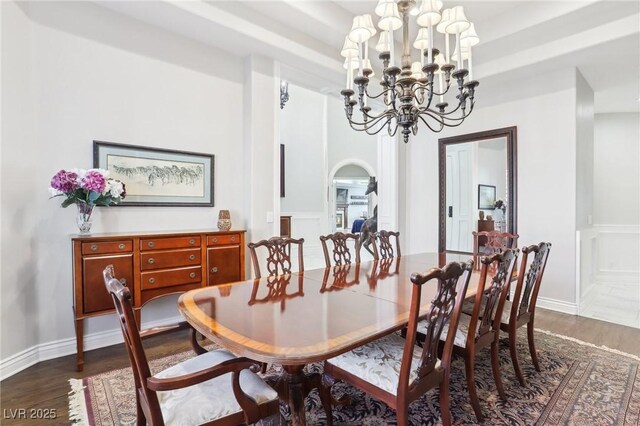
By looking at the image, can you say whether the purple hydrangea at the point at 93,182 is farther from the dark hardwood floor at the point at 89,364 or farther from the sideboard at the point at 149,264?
the dark hardwood floor at the point at 89,364

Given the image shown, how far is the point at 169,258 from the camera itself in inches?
108

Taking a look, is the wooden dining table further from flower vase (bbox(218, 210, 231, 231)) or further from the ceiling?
the ceiling

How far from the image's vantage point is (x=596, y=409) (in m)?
1.94

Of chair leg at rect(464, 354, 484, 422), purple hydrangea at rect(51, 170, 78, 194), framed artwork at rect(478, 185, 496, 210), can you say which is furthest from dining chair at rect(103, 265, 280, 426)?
framed artwork at rect(478, 185, 496, 210)

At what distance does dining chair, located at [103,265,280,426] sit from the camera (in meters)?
1.12

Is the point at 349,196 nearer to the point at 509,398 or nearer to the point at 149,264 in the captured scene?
the point at 149,264

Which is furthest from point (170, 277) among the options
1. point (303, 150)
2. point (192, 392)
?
point (303, 150)

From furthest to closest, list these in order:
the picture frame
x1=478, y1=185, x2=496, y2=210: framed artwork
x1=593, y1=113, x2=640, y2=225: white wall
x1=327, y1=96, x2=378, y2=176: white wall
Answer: x1=327, y1=96, x2=378, y2=176: white wall < x1=593, y1=113, x2=640, y2=225: white wall < x1=478, y1=185, x2=496, y2=210: framed artwork < the picture frame

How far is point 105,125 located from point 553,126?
4831 mm

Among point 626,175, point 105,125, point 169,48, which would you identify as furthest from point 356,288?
point 626,175

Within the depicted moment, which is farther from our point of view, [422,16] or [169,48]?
[169,48]

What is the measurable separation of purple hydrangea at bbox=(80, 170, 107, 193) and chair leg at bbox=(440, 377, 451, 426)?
2636mm

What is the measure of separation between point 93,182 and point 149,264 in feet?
2.48

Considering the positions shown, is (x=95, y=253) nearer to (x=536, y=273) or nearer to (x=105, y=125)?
(x=105, y=125)
